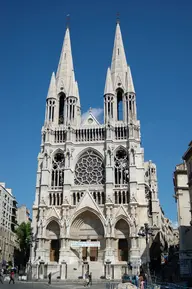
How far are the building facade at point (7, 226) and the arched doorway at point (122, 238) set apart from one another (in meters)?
21.8

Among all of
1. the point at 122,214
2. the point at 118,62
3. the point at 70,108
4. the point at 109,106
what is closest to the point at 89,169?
the point at 122,214

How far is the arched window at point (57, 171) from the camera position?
165ft

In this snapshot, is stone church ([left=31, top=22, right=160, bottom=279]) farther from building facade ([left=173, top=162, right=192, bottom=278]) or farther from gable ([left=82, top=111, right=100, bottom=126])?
building facade ([left=173, top=162, right=192, bottom=278])

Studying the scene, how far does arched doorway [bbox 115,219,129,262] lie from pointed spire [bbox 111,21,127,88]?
2220 cm

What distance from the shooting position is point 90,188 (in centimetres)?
4875

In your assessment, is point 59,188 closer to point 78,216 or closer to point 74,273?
point 78,216

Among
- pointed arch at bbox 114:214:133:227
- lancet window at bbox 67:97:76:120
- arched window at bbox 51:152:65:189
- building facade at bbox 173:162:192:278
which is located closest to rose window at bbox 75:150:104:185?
arched window at bbox 51:152:65:189

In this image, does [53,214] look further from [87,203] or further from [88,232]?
[88,232]

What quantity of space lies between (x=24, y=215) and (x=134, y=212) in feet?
138

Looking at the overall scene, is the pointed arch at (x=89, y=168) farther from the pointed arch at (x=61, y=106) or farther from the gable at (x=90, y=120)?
the pointed arch at (x=61, y=106)

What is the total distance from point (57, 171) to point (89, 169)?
4766mm

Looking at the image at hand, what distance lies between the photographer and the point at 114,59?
58438 millimetres

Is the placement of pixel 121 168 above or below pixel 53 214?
above

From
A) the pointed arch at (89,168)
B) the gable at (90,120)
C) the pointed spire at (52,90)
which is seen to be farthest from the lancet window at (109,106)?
the pointed spire at (52,90)
